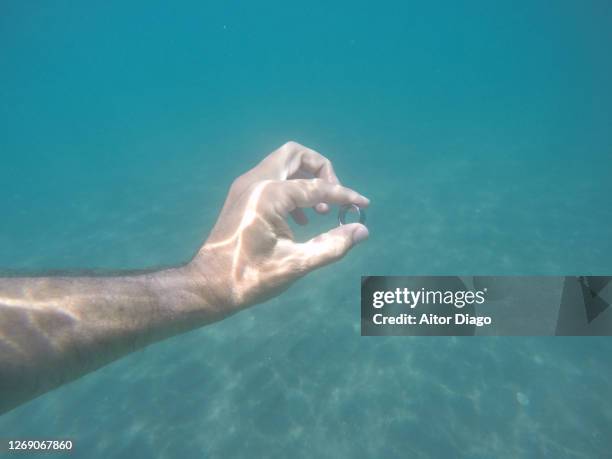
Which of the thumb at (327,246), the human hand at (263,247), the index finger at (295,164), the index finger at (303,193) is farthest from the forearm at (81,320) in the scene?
the index finger at (295,164)

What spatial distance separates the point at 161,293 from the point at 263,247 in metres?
0.67

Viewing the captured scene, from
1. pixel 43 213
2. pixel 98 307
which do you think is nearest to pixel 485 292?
pixel 98 307

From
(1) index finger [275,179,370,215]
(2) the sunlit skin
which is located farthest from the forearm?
(1) index finger [275,179,370,215]

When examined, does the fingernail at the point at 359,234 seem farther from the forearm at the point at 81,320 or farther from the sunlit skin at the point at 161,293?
the forearm at the point at 81,320

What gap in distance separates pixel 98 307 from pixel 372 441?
6.01 m

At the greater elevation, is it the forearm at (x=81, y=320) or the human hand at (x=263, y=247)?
the human hand at (x=263, y=247)

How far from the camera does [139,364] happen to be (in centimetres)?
861

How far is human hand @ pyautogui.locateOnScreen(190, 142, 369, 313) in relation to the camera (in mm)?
2465

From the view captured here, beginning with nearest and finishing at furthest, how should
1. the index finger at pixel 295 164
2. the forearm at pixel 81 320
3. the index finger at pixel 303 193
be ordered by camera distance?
the forearm at pixel 81 320 → the index finger at pixel 303 193 → the index finger at pixel 295 164

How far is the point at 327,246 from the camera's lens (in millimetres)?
2500

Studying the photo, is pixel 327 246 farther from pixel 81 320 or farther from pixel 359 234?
pixel 81 320

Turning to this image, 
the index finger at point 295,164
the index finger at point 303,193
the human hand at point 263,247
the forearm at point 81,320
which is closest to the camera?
the forearm at point 81,320

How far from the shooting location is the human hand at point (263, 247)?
97.0 inches

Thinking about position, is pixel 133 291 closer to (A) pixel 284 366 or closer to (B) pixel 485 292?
(B) pixel 485 292
